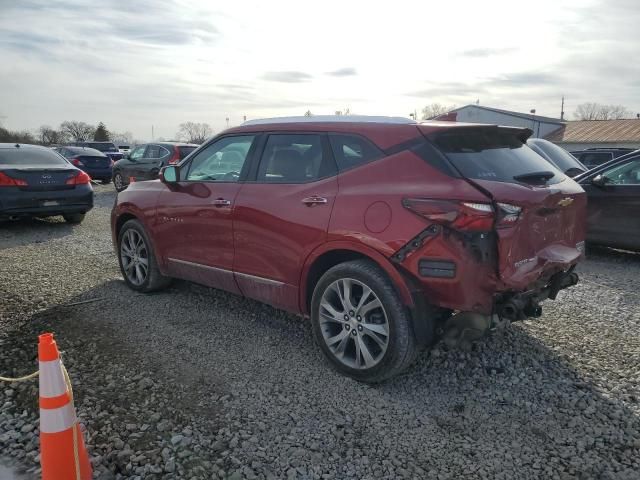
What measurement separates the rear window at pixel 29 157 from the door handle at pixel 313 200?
7629 mm

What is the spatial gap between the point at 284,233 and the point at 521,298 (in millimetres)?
1723

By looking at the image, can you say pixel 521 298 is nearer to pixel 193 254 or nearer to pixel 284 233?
pixel 284 233

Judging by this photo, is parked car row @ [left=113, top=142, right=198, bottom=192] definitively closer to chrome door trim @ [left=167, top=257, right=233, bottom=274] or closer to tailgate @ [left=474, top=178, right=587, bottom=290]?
chrome door trim @ [left=167, top=257, right=233, bottom=274]

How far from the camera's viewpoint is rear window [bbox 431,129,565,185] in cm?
327

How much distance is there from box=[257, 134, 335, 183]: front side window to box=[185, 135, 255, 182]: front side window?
0.28m

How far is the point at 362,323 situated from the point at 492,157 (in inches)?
56.3

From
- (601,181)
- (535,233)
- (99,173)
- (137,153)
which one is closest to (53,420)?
(535,233)

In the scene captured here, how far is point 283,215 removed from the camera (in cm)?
385

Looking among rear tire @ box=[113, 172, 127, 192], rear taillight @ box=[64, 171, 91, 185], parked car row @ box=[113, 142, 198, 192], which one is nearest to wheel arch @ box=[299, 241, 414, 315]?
rear taillight @ box=[64, 171, 91, 185]

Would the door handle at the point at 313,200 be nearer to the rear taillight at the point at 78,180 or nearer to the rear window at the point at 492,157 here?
the rear window at the point at 492,157

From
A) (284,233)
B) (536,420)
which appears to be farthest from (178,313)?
(536,420)

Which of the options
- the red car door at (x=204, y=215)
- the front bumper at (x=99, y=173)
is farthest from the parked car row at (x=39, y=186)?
the front bumper at (x=99, y=173)

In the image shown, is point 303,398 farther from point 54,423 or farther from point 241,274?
point 54,423

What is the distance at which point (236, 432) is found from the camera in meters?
2.93
